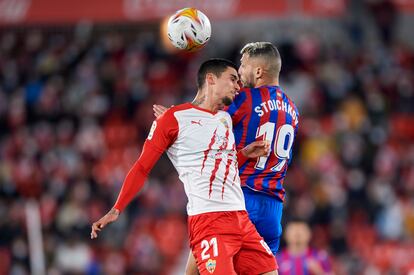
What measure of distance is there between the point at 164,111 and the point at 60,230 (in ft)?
31.8

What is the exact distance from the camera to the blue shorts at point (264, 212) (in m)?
7.34

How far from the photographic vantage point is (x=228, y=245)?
6777 millimetres

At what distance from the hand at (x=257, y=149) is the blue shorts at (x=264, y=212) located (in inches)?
14.3

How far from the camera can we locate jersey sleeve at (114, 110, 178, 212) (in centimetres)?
677

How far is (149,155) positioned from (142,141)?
10.6 meters

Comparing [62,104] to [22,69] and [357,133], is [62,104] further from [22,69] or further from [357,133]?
[357,133]

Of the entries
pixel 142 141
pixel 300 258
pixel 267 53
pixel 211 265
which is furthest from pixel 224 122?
pixel 142 141

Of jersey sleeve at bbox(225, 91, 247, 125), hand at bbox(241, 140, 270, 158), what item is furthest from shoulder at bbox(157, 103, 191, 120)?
hand at bbox(241, 140, 270, 158)

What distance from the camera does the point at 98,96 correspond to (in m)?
18.8

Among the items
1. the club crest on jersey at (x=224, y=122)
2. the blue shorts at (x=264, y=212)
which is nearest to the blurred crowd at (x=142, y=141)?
the blue shorts at (x=264, y=212)

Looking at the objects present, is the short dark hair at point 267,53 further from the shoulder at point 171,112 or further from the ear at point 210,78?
the shoulder at point 171,112

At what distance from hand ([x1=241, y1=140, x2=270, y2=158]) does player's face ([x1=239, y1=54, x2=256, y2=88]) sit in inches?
21.3

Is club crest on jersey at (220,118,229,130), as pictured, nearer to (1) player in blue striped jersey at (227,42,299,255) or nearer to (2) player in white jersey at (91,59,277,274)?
(2) player in white jersey at (91,59,277,274)

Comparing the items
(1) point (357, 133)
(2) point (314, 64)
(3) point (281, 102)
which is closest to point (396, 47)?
(2) point (314, 64)
